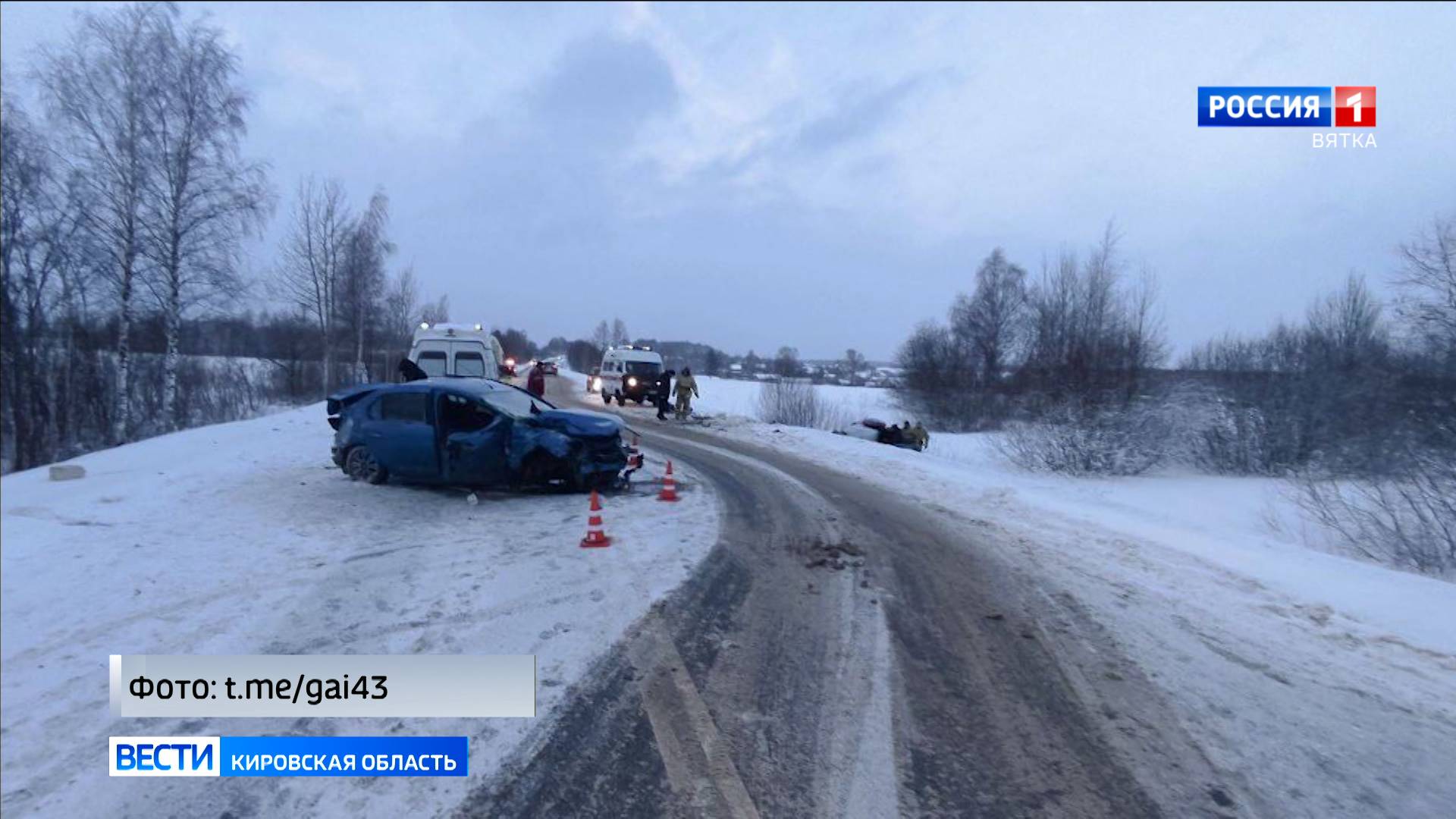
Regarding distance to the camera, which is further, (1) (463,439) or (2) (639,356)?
(2) (639,356)

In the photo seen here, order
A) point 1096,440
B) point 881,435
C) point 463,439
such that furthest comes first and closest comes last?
point 881,435
point 1096,440
point 463,439

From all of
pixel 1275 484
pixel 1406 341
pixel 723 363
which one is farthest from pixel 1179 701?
pixel 723 363

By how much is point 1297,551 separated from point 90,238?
87.6 feet

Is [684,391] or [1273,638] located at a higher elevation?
[684,391]

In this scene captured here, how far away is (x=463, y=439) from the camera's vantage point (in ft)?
31.8

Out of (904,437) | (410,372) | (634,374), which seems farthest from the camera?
(634,374)

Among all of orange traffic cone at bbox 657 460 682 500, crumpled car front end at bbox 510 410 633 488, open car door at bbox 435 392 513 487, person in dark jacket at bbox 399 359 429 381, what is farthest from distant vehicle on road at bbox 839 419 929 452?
open car door at bbox 435 392 513 487

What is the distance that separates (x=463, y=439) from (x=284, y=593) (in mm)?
4101

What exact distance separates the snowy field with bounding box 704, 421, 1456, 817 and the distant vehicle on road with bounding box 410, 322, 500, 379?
9.68 metres

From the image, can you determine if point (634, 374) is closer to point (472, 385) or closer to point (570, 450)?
point (472, 385)

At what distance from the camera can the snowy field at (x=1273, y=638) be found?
3.72 m

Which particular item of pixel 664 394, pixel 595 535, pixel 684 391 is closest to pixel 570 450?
pixel 595 535

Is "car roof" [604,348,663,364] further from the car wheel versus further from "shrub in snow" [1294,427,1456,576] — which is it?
"shrub in snow" [1294,427,1456,576]

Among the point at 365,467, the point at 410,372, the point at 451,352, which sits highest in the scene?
the point at 451,352
